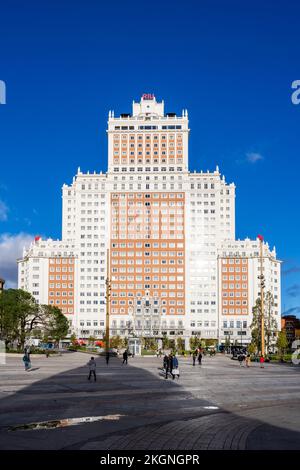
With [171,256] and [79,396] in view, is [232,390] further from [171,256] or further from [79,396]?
[171,256]

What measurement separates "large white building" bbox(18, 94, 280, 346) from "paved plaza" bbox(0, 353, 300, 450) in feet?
419

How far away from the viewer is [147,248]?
165m

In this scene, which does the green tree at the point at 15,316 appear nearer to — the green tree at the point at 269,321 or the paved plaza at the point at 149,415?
the green tree at the point at 269,321

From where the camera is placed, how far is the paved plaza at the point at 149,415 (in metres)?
15.6

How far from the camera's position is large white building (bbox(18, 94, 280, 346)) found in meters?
164

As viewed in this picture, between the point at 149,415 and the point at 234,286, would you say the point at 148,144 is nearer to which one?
the point at 234,286

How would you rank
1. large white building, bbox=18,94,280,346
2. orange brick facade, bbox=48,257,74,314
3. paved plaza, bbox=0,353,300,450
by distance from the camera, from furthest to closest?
1. orange brick facade, bbox=48,257,74,314
2. large white building, bbox=18,94,280,346
3. paved plaza, bbox=0,353,300,450

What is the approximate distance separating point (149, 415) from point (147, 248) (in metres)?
144

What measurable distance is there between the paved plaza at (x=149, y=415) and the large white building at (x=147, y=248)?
419 feet

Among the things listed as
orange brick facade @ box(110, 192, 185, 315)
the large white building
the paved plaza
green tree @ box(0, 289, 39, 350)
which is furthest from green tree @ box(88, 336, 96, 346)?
the paved plaza

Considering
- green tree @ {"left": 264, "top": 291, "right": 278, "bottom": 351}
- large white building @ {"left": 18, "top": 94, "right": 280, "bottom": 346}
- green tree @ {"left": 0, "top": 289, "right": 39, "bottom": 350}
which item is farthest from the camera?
large white building @ {"left": 18, "top": 94, "right": 280, "bottom": 346}

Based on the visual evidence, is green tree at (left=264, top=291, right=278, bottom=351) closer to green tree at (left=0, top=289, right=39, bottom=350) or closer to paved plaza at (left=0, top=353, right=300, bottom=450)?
green tree at (left=0, top=289, right=39, bottom=350)
